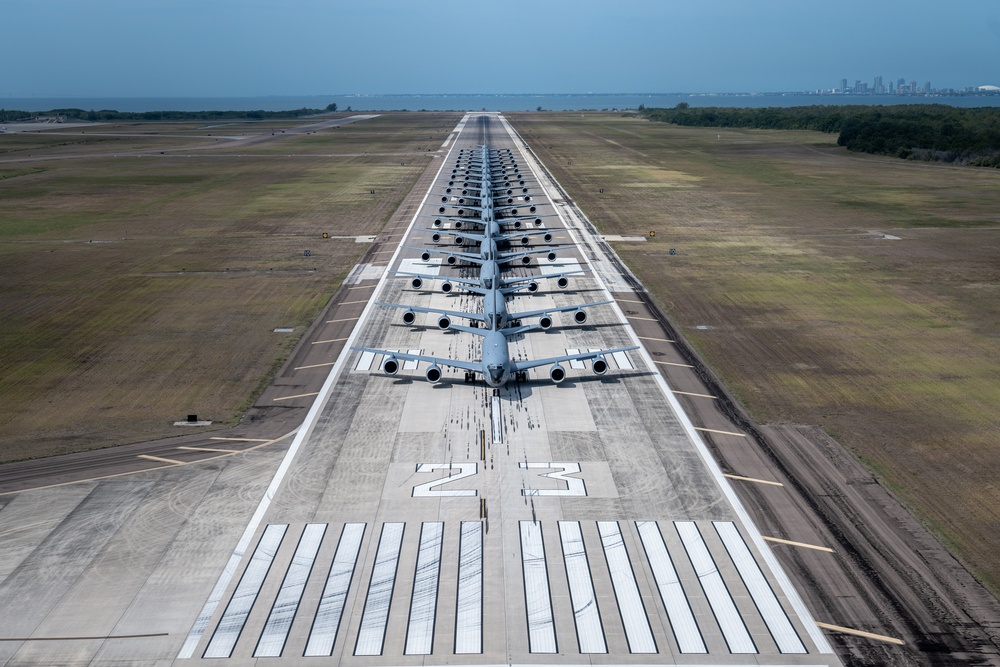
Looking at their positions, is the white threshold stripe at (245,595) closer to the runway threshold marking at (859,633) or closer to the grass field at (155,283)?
the grass field at (155,283)

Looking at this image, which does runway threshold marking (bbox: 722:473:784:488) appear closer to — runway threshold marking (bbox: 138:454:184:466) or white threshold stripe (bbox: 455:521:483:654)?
white threshold stripe (bbox: 455:521:483:654)

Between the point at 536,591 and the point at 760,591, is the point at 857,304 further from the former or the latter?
the point at 536,591

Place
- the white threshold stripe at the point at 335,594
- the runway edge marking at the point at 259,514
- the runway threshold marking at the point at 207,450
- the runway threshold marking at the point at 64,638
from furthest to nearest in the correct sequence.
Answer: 1. the runway threshold marking at the point at 207,450
2. the runway edge marking at the point at 259,514
3. the runway threshold marking at the point at 64,638
4. the white threshold stripe at the point at 335,594

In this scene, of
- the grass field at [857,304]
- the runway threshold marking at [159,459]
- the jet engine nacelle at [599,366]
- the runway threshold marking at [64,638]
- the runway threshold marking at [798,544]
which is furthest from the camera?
the jet engine nacelle at [599,366]

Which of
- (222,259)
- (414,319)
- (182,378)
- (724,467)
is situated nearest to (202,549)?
(182,378)

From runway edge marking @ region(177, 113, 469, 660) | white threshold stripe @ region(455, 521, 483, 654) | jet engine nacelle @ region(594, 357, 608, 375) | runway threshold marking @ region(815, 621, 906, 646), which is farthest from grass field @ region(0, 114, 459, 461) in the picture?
runway threshold marking @ region(815, 621, 906, 646)

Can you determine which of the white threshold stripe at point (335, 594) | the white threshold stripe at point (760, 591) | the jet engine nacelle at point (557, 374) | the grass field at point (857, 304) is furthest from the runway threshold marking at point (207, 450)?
the grass field at point (857, 304)
